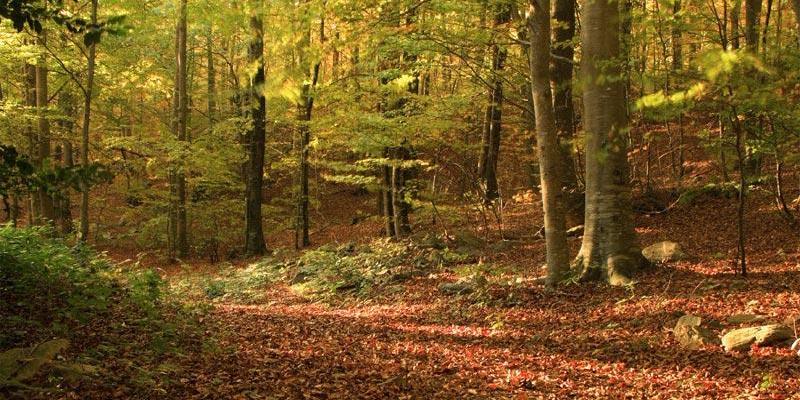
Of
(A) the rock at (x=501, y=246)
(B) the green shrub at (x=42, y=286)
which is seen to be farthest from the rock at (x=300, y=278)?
(B) the green shrub at (x=42, y=286)

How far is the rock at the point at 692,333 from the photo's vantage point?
224 inches

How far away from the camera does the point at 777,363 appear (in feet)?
16.4

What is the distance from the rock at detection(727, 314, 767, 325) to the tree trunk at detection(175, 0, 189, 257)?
14.1 metres

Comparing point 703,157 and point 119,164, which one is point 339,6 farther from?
point 119,164

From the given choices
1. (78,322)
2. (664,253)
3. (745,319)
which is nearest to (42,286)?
(78,322)

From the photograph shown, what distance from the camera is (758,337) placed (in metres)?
5.42

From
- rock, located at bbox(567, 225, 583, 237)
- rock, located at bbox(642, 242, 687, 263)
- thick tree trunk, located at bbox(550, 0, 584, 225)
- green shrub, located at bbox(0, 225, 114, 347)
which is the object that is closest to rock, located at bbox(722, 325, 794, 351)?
rock, located at bbox(642, 242, 687, 263)

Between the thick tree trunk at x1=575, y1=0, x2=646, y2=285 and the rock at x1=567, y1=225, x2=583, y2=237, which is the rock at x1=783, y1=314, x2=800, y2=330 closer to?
the thick tree trunk at x1=575, y1=0, x2=646, y2=285

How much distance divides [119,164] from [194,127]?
5445 mm

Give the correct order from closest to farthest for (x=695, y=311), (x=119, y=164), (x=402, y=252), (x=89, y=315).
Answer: (x=89, y=315) < (x=695, y=311) < (x=402, y=252) < (x=119, y=164)

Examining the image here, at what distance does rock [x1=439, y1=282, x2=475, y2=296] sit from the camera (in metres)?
9.48

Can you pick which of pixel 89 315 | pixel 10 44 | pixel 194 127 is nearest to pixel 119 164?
pixel 194 127

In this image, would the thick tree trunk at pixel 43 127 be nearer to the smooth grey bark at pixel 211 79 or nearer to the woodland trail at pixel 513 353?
the smooth grey bark at pixel 211 79

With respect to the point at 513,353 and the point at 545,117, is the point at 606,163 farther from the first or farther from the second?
the point at 513,353
